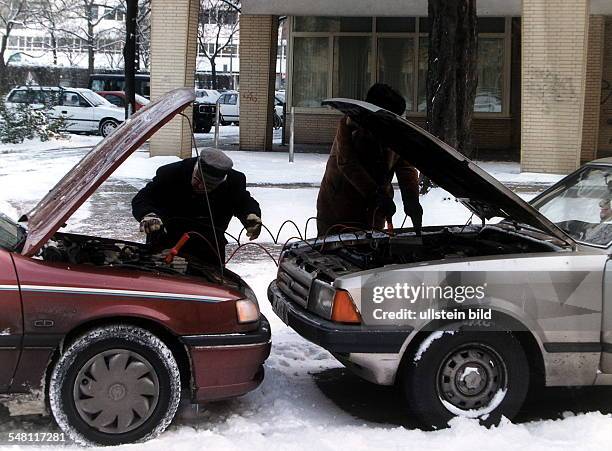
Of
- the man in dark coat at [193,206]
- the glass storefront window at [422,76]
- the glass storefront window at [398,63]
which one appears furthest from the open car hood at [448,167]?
the glass storefront window at [398,63]

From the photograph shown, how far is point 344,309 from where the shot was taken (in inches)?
173

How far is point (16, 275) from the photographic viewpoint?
4.04 metres

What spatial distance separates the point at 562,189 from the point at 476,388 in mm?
1861

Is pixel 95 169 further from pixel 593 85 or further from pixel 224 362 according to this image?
pixel 593 85

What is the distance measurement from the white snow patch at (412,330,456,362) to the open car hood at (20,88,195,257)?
183 centimetres

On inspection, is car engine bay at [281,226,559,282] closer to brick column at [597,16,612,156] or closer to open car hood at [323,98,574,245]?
open car hood at [323,98,574,245]

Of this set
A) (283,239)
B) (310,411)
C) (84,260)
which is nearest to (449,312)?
(310,411)

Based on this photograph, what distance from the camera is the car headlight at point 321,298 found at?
445 cm

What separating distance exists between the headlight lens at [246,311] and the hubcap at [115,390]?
562mm

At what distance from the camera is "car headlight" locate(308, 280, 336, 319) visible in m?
4.45

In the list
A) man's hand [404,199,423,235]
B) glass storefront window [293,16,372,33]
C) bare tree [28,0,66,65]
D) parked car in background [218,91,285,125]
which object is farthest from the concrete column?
bare tree [28,0,66,65]

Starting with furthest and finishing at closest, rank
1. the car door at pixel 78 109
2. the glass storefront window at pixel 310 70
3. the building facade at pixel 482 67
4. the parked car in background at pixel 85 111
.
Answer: the car door at pixel 78 109 < the parked car in background at pixel 85 111 < the glass storefront window at pixel 310 70 < the building facade at pixel 482 67

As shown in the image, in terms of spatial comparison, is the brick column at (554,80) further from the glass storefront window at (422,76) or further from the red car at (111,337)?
the red car at (111,337)

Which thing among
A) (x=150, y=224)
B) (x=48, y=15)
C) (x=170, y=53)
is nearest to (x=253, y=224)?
(x=150, y=224)
